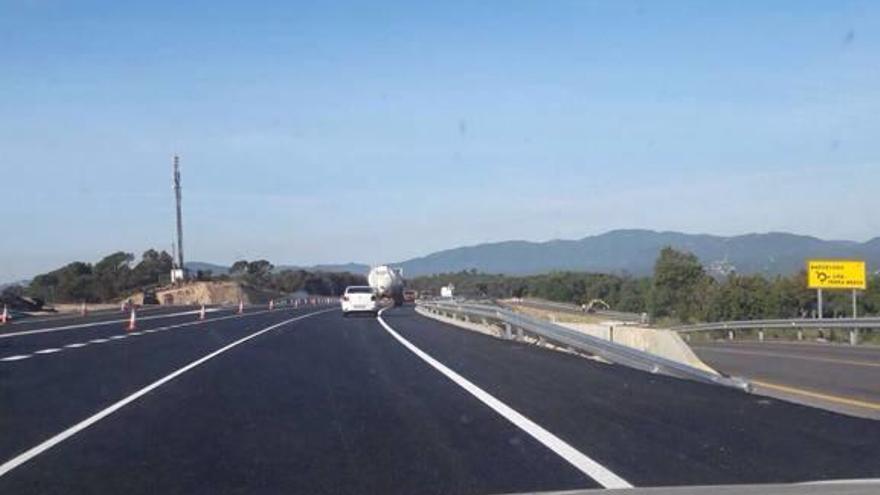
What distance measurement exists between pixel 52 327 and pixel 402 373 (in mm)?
27813

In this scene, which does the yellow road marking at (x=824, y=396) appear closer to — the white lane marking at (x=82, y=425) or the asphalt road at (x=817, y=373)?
the asphalt road at (x=817, y=373)

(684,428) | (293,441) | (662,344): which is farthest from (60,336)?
(684,428)

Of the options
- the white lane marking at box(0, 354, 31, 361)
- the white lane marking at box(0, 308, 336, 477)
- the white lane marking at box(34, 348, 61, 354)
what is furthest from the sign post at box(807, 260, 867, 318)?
the white lane marking at box(0, 308, 336, 477)

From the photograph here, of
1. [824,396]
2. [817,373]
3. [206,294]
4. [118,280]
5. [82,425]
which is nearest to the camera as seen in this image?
[82,425]

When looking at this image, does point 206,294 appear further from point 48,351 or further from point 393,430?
point 393,430

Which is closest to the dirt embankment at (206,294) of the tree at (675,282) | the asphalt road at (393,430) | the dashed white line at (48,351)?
the tree at (675,282)

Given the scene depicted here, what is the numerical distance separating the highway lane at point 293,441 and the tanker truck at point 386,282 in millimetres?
72442

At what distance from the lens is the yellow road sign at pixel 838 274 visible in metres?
63.5

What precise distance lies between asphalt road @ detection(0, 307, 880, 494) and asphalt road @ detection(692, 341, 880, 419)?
68.3 inches

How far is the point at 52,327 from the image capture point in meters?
46.5

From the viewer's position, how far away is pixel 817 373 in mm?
25734

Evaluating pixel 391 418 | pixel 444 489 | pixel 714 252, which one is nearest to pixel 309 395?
pixel 391 418

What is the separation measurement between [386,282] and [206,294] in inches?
929

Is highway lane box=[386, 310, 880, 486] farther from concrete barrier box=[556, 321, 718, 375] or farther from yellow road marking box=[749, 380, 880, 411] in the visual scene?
yellow road marking box=[749, 380, 880, 411]
